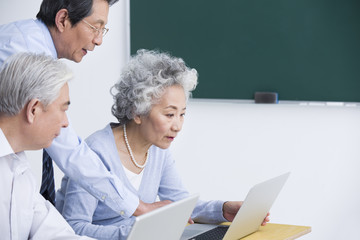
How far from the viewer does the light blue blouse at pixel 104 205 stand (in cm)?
200

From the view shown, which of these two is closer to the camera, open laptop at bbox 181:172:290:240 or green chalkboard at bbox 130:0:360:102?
open laptop at bbox 181:172:290:240

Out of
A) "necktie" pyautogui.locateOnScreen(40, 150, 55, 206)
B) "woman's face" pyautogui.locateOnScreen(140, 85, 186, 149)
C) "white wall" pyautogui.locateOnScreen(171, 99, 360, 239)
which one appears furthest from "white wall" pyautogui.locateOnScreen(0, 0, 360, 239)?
"necktie" pyautogui.locateOnScreen(40, 150, 55, 206)

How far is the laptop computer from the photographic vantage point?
4.39 feet

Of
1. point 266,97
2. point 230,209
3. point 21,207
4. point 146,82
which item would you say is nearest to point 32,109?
point 21,207

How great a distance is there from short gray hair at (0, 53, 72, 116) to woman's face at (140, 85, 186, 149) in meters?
0.76

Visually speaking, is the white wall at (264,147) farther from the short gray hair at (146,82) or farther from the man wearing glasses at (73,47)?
the man wearing glasses at (73,47)

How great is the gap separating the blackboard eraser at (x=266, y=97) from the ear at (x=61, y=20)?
5.29 ft

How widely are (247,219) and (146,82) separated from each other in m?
0.66

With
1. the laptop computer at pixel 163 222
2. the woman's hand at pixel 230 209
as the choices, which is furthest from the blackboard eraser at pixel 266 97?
the laptop computer at pixel 163 222

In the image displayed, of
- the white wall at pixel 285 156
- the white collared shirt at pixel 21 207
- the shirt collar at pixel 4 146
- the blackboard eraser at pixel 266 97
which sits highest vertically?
the shirt collar at pixel 4 146

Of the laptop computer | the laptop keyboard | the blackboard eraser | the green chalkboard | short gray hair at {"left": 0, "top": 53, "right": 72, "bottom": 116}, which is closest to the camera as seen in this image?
the laptop computer

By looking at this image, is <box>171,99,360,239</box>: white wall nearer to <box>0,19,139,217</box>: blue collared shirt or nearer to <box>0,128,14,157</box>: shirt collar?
<box>0,19,139,217</box>: blue collared shirt

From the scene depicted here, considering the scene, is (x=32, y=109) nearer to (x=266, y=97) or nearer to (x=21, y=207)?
(x=21, y=207)

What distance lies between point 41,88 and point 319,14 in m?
2.19
